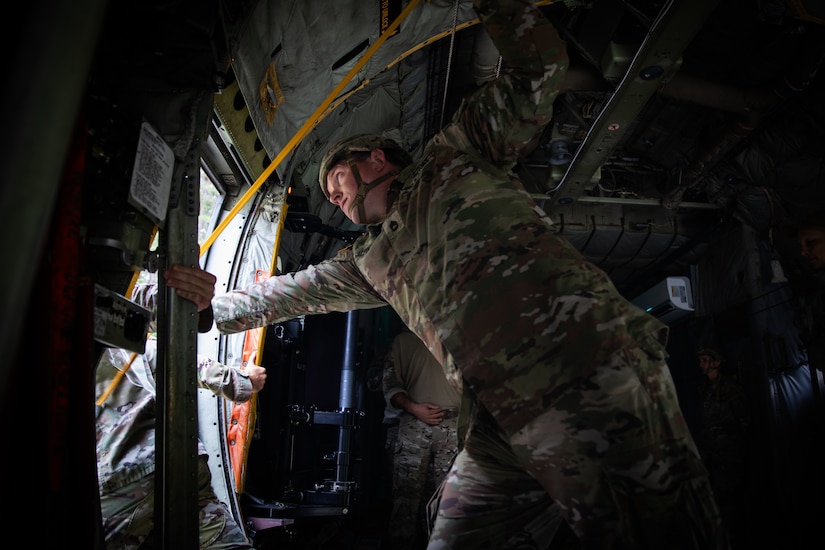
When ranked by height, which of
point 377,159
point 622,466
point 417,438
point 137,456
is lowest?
point 417,438

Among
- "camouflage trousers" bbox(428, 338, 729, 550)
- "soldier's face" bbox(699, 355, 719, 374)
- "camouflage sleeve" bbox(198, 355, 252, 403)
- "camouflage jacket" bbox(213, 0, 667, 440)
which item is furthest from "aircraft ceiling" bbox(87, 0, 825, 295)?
"camouflage trousers" bbox(428, 338, 729, 550)

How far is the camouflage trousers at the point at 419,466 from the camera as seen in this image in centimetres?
451

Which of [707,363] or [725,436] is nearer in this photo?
[725,436]

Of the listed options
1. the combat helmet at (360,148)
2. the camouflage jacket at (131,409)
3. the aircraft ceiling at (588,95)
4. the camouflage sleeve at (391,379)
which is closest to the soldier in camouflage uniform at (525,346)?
the combat helmet at (360,148)

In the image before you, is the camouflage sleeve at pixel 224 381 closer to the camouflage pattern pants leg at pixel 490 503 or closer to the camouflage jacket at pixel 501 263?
the camouflage jacket at pixel 501 263

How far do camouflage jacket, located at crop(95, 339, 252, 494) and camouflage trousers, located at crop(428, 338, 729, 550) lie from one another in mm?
1623

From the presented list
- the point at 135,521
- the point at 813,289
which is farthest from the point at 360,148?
the point at 813,289

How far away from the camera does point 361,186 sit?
7.04ft

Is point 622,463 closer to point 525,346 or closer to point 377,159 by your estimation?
point 525,346

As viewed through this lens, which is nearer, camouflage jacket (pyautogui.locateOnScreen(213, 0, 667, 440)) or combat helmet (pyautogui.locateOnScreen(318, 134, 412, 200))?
camouflage jacket (pyautogui.locateOnScreen(213, 0, 667, 440))

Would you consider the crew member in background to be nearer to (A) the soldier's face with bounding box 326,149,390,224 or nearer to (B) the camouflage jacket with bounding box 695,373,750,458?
(B) the camouflage jacket with bounding box 695,373,750,458

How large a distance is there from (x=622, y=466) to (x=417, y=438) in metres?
3.65

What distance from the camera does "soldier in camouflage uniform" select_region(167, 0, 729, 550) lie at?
1290 mm

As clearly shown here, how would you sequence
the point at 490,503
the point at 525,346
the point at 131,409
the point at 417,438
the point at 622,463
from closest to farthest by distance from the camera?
the point at 622,463
the point at 525,346
the point at 490,503
the point at 131,409
the point at 417,438
